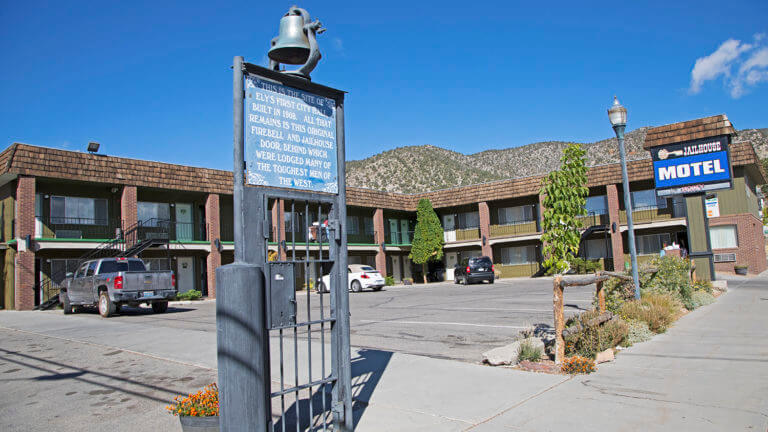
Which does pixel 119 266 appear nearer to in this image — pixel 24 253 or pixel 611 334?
pixel 24 253

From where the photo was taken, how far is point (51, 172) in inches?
894

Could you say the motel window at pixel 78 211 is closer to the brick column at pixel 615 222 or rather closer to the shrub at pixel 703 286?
the shrub at pixel 703 286

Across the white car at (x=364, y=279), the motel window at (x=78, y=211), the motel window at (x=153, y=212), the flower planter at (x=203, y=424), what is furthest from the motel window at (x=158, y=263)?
the flower planter at (x=203, y=424)

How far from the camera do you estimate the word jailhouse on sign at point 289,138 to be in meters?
4.38

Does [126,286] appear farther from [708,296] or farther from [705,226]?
[705,226]

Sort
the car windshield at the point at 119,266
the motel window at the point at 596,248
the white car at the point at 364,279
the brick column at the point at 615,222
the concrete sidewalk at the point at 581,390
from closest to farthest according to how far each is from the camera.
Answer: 1. the concrete sidewalk at the point at 581,390
2. the car windshield at the point at 119,266
3. the white car at the point at 364,279
4. the brick column at the point at 615,222
5. the motel window at the point at 596,248

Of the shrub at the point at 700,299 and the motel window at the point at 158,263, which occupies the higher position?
the motel window at the point at 158,263

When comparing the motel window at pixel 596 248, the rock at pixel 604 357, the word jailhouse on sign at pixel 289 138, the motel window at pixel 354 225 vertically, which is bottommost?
the rock at pixel 604 357

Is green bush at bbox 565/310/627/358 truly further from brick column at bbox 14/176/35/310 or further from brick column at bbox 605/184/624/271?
brick column at bbox 605/184/624/271

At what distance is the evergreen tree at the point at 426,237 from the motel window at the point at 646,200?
532 inches

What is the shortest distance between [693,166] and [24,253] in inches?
1041

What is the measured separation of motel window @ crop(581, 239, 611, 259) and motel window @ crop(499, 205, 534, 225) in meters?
4.20

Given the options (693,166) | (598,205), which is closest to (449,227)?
(598,205)

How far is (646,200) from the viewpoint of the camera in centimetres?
3416
